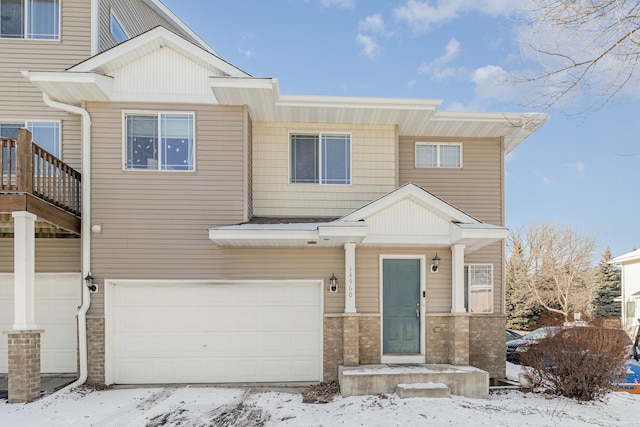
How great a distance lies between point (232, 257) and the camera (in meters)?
8.16

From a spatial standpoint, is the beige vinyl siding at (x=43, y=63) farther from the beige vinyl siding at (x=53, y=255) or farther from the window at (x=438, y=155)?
the window at (x=438, y=155)

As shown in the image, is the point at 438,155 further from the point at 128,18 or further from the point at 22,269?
the point at 22,269

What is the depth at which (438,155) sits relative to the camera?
9.70 metres

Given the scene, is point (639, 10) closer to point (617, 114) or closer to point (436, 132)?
point (617, 114)

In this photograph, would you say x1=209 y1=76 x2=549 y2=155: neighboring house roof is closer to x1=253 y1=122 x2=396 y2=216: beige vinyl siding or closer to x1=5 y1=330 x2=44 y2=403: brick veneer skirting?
x1=253 y1=122 x2=396 y2=216: beige vinyl siding

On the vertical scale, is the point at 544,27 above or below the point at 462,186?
above

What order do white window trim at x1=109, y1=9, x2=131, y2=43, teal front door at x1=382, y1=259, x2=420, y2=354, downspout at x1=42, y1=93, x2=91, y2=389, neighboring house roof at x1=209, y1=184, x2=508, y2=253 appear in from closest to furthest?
neighboring house roof at x1=209, y1=184, x2=508, y2=253 < downspout at x1=42, y1=93, x2=91, y2=389 < teal front door at x1=382, y1=259, x2=420, y2=354 < white window trim at x1=109, y1=9, x2=131, y2=43

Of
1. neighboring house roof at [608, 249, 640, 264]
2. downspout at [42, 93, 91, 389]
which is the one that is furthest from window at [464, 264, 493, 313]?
neighboring house roof at [608, 249, 640, 264]

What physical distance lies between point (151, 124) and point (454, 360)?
757cm

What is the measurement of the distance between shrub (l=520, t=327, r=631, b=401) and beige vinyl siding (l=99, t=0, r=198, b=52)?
35.8 ft

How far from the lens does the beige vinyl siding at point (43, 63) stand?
28.1 feet

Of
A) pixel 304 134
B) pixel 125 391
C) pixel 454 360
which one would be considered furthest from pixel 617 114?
pixel 125 391

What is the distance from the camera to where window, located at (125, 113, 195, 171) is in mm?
8180

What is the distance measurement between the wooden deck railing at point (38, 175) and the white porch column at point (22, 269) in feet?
1.64
